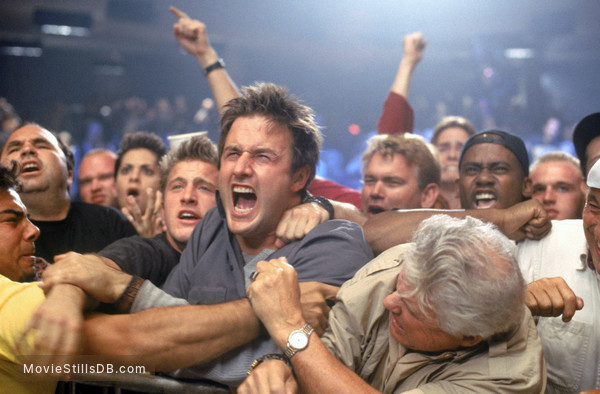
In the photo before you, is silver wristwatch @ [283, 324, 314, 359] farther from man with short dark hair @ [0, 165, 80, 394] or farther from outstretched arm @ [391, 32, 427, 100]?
outstretched arm @ [391, 32, 427, 100]

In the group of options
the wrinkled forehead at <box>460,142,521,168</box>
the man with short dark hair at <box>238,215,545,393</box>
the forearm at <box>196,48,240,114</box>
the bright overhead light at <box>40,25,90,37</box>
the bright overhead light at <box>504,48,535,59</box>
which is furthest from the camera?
the bright overhead light at <box>504,48,535,59</box>

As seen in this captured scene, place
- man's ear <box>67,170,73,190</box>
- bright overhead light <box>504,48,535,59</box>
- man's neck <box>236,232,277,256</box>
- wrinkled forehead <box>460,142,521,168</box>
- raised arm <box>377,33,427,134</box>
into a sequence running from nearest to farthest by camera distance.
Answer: man's neck <box>236,232,277,256</box>, wrinkled forehead <box>460,142,521,168</box>, man's ear <box>67,170,73,190</box>, raised arm <box>377,33,427,134</box>, bright overhead light <box>504,48,535,59</box>

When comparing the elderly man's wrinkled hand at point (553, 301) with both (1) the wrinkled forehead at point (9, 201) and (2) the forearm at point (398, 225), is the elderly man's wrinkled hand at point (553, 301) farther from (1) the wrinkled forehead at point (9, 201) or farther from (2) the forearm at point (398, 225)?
(1) the wrinkled forehead at point (9, 201)

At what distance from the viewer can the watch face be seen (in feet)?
5.42

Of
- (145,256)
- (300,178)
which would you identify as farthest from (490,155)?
(145,256)

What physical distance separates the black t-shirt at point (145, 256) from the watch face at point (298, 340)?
81 centimetres

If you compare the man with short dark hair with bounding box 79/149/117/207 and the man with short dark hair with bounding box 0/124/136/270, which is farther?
the man with short dark hair with bounding box 79/149/117/207

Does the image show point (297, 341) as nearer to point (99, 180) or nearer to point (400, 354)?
point (400, 354)

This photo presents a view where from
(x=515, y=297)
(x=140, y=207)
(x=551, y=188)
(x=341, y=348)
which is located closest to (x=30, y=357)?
(x=341, y=348)

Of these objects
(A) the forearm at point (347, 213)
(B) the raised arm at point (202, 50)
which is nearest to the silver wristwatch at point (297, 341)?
(A) the forearm at point (347, 213)

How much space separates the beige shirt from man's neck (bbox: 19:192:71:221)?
1784 millimetres

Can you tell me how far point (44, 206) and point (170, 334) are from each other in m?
1.56

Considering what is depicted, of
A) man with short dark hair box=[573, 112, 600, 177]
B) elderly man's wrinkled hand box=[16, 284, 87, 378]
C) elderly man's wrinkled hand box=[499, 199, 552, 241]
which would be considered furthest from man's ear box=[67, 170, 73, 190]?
man with short dark hair box=[573, 112, 600, 177]

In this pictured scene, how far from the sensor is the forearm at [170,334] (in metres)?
1.70
